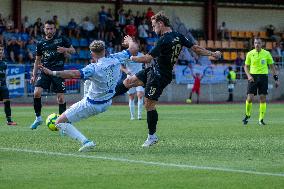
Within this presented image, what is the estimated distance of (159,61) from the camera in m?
15.6

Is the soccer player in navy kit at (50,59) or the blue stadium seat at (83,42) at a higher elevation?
the blue stadium seat at (83,42)

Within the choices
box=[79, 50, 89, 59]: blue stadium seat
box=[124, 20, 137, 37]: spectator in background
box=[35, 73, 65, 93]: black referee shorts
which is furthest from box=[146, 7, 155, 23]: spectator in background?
box=[35, 73, 65, 93]: black referee shorts

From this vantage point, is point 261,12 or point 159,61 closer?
point 159,61

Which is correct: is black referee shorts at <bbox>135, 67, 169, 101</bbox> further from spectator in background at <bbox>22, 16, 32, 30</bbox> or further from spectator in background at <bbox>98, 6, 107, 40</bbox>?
spectator in background at <bbox>98, 6, 107, 40</bbox>

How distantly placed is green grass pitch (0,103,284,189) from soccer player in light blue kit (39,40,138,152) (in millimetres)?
364

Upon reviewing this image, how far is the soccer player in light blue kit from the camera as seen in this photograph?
549 inches

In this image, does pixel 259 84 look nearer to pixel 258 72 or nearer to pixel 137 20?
pixel 258 72

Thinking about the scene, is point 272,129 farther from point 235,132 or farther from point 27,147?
point 27,147

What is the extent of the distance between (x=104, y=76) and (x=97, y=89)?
28 cm

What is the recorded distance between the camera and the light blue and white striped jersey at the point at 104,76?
1391cm

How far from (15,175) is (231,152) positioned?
447cm

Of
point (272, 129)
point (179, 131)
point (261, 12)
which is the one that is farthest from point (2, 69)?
point (261, 12)

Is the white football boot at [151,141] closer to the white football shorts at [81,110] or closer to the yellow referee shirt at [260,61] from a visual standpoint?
the white football shorts at [81,110]

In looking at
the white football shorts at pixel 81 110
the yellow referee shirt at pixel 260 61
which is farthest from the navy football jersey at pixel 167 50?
the yellow referee shirt at pixel 260 61
